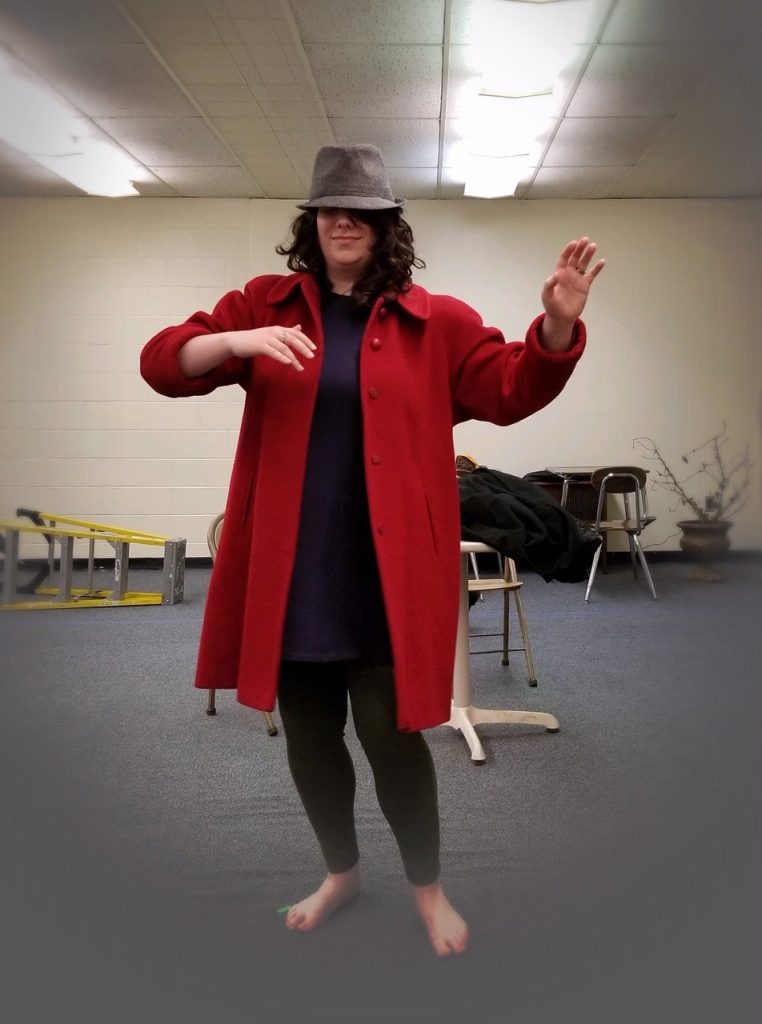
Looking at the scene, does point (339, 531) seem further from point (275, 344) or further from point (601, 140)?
point (601, 140)

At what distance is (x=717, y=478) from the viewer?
456 centimetres

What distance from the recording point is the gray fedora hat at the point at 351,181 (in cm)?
102

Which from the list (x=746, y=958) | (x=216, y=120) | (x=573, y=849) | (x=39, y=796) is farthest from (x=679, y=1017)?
(x=216, y=120)

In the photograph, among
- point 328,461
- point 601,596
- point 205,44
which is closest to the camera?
point 328,461

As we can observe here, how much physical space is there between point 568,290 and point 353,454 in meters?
0.32

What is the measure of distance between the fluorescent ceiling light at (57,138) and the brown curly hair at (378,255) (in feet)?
8.06

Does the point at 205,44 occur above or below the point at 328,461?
above

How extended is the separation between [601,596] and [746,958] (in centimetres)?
283

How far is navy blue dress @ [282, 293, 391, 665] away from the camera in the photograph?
1027mm

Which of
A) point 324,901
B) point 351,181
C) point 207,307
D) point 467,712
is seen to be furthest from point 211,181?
point 324,901

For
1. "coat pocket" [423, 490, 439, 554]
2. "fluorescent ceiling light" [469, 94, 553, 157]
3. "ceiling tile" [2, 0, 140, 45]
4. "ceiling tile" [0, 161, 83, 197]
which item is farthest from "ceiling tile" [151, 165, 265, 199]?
"coat pocket" [423, 490, 439, 554]

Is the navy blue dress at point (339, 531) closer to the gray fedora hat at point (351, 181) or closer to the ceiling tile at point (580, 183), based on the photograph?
the gray fedora hat at point (351, 181)

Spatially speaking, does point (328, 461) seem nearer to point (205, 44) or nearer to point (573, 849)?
point (573, 849)

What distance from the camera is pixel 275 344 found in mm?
935
